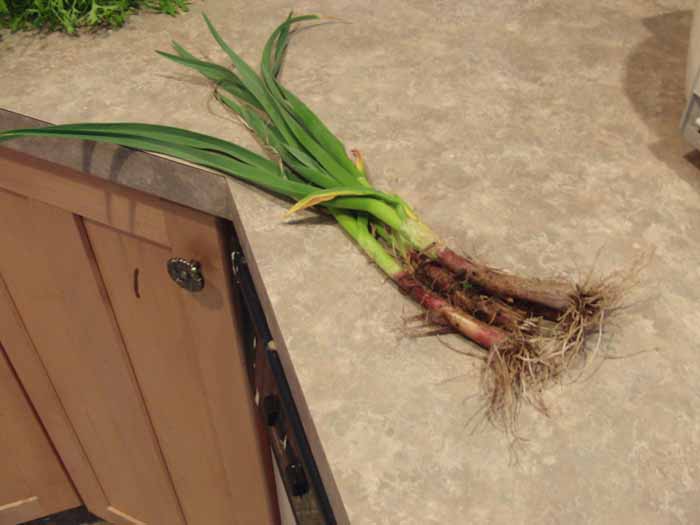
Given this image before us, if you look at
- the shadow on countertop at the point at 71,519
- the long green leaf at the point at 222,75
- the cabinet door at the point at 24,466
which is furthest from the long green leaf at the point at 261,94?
the shadow on countertop at the point at 71,519

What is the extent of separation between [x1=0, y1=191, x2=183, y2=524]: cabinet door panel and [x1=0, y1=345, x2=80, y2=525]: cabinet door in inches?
3.7

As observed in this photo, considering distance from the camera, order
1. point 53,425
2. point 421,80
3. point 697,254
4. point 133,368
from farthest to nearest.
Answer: point 53,425, point 133,368, point 421,80, point 697,254

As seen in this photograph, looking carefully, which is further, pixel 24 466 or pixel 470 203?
pixel 24 466

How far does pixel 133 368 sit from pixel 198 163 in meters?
0.53

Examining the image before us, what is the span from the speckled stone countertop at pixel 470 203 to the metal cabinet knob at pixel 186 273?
121mm

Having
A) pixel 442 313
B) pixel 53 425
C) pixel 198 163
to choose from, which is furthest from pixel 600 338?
pixel 53 425

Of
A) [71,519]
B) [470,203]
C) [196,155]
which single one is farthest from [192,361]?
[71,519]

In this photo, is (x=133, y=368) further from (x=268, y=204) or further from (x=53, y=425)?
(x=268, y=204)

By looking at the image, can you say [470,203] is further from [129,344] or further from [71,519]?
[71,519]

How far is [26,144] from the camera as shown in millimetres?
904

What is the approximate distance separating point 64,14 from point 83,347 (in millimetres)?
523

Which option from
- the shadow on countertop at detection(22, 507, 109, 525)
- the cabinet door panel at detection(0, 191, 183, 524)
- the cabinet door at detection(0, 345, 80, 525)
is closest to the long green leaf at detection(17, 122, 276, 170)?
the cabinet door panel at detection(0, 191, 183, 524)

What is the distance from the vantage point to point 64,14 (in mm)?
1025

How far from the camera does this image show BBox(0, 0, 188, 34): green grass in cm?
102
